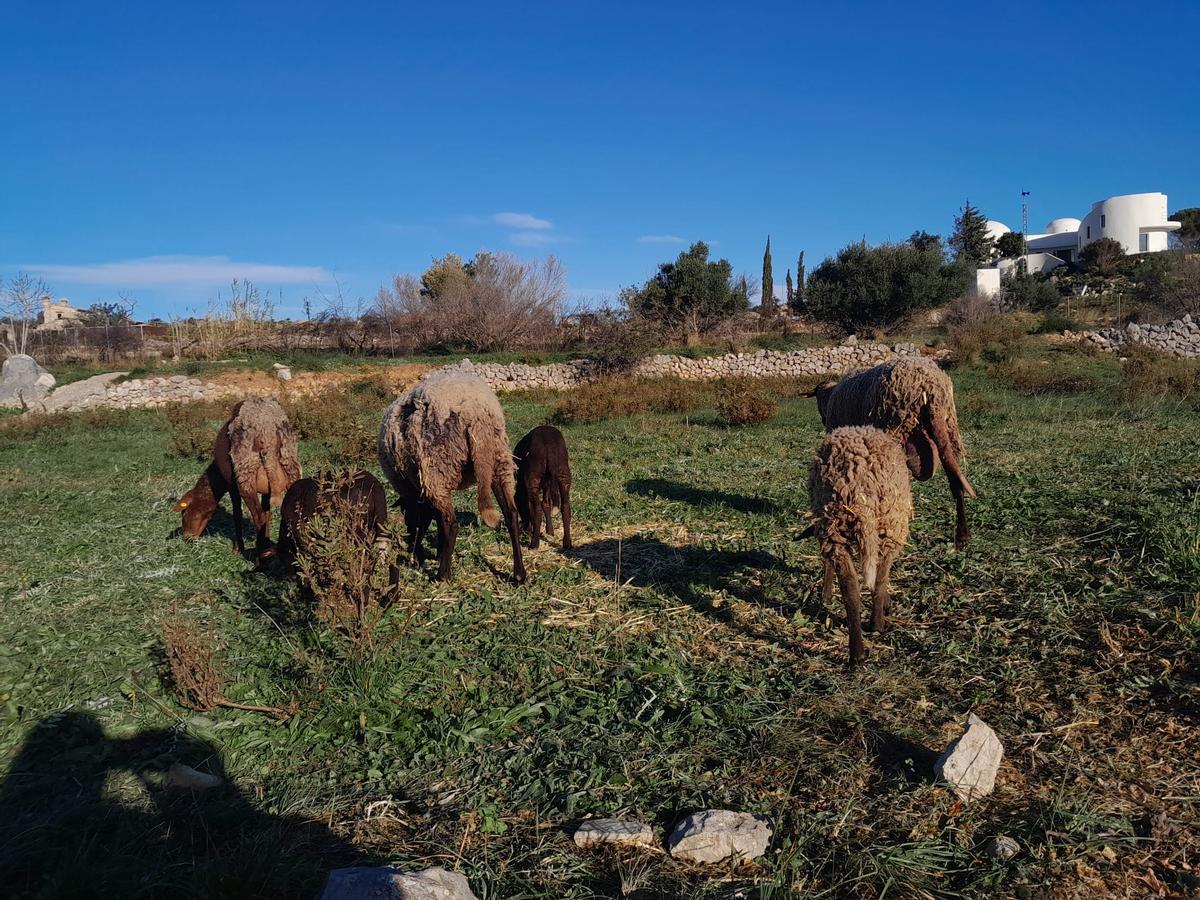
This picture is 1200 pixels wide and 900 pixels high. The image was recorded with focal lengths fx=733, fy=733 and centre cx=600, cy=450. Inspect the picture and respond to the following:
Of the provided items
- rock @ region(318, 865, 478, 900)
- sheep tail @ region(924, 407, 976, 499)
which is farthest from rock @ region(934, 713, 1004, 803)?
sheep tail @ region(924, 407, 976, 499)

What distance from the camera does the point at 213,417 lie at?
784 inches

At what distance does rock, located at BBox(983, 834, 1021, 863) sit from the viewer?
2.93 m

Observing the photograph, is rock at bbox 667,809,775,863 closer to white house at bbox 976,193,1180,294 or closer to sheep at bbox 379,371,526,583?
sheep at bbox 379,371,526,583

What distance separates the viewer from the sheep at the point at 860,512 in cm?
463

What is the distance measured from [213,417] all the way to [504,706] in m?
18.6

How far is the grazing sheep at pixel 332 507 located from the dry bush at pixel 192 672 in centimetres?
103

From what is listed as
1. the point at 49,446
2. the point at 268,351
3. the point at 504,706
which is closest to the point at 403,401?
the point at 504,706

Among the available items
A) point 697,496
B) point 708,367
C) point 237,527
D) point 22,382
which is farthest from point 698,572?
point 22,382

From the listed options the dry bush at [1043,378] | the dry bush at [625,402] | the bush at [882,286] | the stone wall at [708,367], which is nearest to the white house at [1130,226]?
the bush at [882,286]

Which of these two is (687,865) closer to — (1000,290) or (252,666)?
(252,666)

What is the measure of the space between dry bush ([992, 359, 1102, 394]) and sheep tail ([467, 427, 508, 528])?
14.6 m

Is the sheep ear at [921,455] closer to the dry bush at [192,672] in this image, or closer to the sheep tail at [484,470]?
the sheep tail at [484,470]

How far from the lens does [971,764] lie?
332 centimetres

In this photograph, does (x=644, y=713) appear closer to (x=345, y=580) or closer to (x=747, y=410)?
(x=345, y=580)
